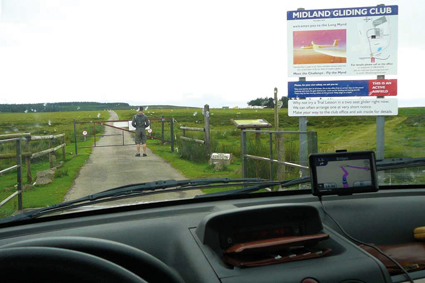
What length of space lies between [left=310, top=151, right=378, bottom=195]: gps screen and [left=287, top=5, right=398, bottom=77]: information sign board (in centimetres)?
595

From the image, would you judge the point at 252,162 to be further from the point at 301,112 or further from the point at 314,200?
the point at 301,112

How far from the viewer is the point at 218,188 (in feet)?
8.74

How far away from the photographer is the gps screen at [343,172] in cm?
240

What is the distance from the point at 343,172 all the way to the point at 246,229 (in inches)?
28.4

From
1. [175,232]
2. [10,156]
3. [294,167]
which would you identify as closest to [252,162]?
[294,167]

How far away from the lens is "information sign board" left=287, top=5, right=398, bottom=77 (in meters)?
8.05

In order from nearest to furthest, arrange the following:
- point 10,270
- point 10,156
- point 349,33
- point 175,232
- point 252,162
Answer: point 10,270, point 175,232, point 10,156, point 252,162, point 349,33

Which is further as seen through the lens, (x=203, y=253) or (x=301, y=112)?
(x=301, y=112)

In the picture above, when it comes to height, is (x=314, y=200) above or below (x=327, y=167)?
below

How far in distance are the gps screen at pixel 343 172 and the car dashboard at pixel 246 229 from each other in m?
0.16

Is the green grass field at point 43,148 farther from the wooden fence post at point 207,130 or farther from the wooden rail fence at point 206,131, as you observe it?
the wooden fence post at point 207,130

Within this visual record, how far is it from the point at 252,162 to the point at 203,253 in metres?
3.42

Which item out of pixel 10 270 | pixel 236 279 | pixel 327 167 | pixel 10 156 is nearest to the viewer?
pixel 10 270

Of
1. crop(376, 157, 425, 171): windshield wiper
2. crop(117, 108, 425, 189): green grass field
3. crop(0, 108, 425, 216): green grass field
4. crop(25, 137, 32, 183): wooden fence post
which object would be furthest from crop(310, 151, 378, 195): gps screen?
crop(25, 137, 32, 183): wooden fence post
